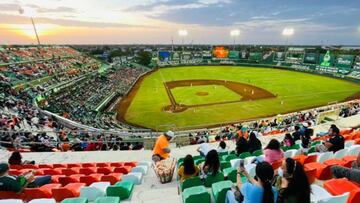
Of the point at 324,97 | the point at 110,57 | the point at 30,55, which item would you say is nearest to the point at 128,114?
the point at 324,97

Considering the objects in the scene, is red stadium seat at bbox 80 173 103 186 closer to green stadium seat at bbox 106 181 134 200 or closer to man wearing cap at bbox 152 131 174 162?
green stadium seat at bbox 106 181 134 200

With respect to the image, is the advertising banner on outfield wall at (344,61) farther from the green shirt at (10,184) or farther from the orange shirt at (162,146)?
the green shirt at (10,184)

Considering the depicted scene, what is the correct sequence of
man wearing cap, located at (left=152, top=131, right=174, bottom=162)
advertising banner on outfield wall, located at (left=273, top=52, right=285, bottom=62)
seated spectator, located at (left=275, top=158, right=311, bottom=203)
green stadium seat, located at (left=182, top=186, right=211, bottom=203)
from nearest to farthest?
seated spectator, located at (left=275, top=158, right=311, bottom=203), green stadium seat, located at (left=182, top=186, right=211, bottom=203), man wearing cap, located at (left=152, top=131, right=174, bottom=162), advertising banner on outfield wall, located at (left=273, top=52, right=285, bottom=62)

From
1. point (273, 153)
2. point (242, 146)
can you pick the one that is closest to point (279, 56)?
point (242, 146)

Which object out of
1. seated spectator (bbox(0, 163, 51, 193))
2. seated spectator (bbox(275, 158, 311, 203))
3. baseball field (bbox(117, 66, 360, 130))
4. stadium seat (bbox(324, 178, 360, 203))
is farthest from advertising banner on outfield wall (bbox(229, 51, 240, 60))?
seated spectator (bbox(275, 158, 311, 203))

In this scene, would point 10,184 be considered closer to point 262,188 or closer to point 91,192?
point 91,192

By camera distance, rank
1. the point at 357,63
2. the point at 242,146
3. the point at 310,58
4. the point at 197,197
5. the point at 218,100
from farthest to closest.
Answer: the point at 310,58
the point at 357,63
the point at 218,100
the point at 242,146
the point at 197,197

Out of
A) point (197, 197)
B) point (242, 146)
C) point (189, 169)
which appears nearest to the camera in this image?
point (197, 197)

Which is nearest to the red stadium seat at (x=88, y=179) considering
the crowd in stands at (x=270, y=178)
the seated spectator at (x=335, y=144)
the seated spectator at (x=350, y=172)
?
the crowd in stands at (x=270, y=178)
